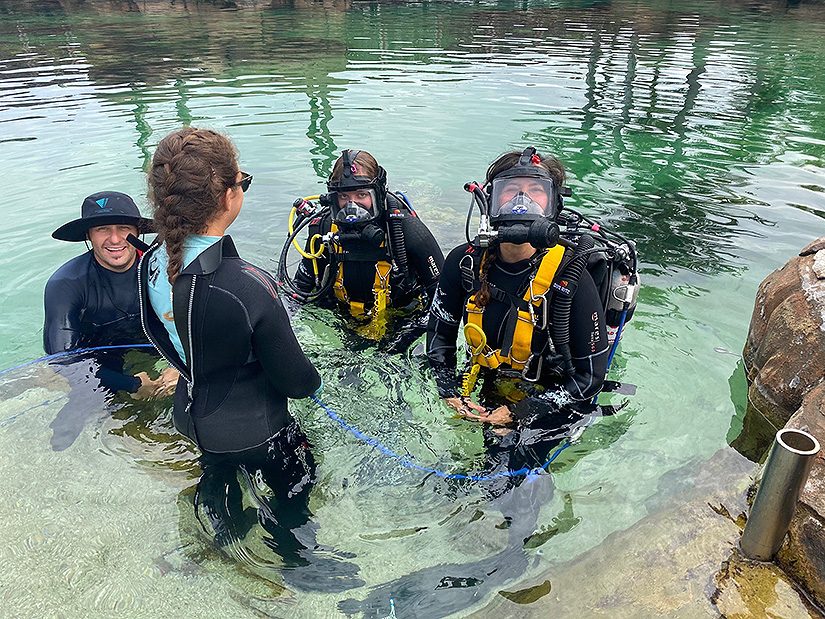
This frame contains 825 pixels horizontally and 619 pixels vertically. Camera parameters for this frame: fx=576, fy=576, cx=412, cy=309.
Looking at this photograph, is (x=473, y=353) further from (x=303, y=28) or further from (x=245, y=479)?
(x=303, y=28)

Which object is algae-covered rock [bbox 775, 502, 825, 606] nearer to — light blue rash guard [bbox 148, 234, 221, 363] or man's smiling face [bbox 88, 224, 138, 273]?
light blue rash guard [bbox 148, 234, 221, 363]

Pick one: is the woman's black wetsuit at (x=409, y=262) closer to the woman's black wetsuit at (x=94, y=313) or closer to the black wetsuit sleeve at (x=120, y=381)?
the woman's black wetsuit at (x=94, y=313)

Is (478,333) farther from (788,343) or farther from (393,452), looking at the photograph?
(788,343)

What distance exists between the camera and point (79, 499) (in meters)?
3.08

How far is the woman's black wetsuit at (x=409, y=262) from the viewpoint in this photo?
3.96 m

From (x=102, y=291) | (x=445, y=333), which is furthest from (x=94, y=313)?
(x=445, y=333)

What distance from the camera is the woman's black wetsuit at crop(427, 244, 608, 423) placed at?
8.73ft

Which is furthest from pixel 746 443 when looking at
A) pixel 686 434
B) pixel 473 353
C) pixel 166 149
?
pixel 166 149

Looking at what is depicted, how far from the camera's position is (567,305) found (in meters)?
2.63

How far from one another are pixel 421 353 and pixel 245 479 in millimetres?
2017

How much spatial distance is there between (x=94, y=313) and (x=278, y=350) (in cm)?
221

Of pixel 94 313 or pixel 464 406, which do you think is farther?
pixel 94 313

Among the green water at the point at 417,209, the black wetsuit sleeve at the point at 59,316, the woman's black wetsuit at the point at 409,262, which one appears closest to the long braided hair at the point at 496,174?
the green water at the point at 417,209

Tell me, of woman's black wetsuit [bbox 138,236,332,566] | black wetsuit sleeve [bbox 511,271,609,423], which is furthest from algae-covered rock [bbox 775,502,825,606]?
woman's black wetsuit [bbox 138,236,332,566]
